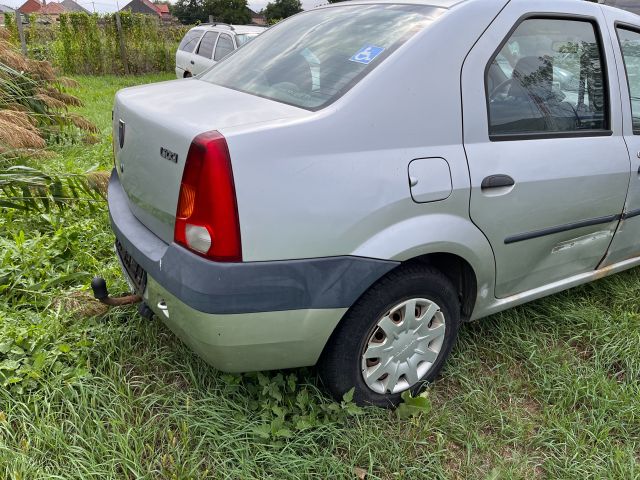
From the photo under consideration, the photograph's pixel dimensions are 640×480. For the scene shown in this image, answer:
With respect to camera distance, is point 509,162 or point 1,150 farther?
point 1,150

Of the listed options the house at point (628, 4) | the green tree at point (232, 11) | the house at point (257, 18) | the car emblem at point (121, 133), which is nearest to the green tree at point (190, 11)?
the house at point (257, 18)

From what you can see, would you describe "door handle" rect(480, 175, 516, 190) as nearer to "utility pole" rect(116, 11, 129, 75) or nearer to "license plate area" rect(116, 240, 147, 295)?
"license plate area" rect(116, 240, 147, 295)

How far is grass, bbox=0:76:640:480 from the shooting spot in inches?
73.4

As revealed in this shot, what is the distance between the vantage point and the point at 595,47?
8.04ft

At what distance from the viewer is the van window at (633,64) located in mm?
2555

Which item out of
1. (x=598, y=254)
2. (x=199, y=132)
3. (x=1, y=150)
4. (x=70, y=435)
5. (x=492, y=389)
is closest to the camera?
(x=199, y=132)

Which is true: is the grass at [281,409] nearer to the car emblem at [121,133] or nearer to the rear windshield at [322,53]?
the car emblem at [121,133]

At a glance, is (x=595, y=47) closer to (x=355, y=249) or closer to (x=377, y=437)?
(x=355, y=249)

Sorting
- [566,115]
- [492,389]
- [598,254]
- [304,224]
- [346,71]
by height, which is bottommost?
[492,389]

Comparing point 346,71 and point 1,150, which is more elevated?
point 346,71

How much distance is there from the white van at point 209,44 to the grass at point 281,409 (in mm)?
7273

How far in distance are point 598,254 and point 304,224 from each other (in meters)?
1.72

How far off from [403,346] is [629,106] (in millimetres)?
1613

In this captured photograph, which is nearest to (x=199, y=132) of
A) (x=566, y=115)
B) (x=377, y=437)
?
(x=377, y=437)
